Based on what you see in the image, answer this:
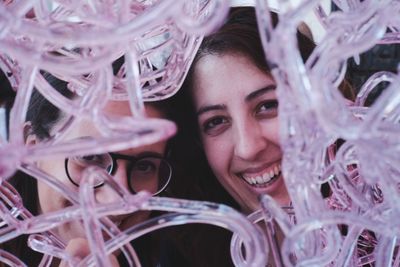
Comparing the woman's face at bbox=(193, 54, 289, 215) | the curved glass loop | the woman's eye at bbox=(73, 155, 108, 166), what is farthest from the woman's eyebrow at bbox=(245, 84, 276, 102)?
the curved glass loop

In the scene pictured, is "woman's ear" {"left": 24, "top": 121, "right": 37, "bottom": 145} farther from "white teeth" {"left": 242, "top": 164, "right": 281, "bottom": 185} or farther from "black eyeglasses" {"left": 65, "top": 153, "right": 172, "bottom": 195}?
"white teeth" {"left": 242, "top": 164, "right": 281, "bottom": 185}

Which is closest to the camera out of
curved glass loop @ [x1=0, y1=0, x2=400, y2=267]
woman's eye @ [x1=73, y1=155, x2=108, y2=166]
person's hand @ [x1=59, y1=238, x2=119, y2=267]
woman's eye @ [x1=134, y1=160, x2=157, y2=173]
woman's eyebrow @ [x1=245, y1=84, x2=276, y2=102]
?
curved glass loop @ [x1=0, y1=0, x2=400, y2=267]

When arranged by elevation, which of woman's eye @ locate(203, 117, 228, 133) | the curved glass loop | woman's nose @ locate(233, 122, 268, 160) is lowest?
the curved glass loop

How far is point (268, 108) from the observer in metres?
0.78

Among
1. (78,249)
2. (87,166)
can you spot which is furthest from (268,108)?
(78,249)

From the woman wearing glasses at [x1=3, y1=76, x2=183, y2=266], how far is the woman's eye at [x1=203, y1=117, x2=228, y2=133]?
0.19 ft

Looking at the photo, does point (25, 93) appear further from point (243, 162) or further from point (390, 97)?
point (243, 162)

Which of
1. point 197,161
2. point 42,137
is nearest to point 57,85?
point 42,137

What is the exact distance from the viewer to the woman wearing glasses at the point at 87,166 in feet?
1.95

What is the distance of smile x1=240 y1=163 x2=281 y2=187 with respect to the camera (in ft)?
→ 2.73

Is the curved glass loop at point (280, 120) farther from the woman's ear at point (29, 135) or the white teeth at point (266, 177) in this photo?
the white teeth at point (266, 177)

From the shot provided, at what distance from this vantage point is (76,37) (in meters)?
0.26

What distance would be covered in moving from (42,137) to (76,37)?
46 cm

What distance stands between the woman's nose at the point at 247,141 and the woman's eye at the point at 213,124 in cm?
5
